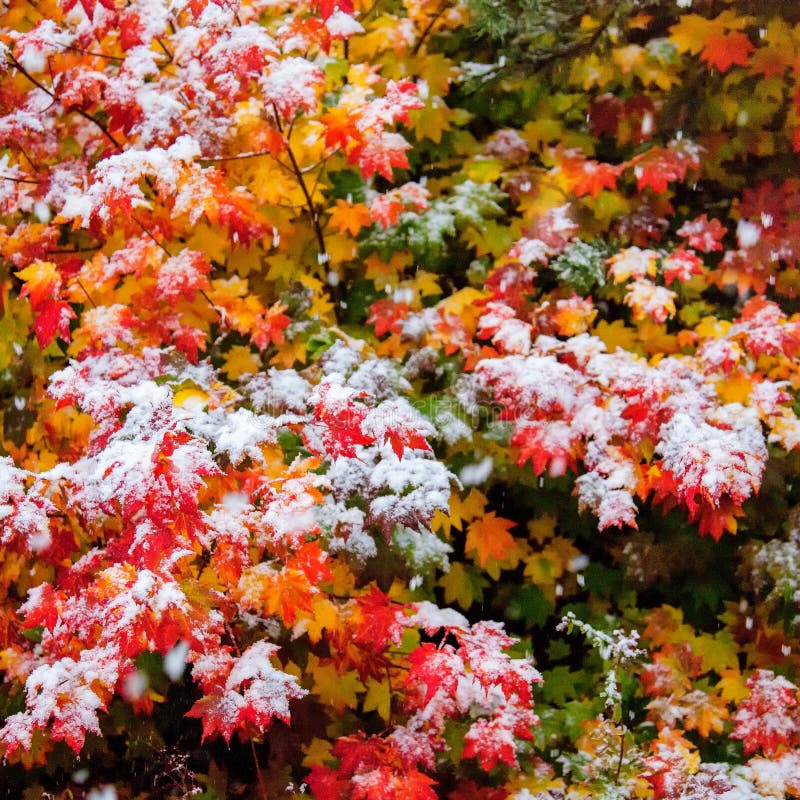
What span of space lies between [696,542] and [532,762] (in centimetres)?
138

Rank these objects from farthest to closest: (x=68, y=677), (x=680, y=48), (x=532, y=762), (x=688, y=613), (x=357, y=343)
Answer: (x=680, y=48)
(x=688, y=613)
(x=357, y=343)
(x=532, y=762)
(x=68, y=677)

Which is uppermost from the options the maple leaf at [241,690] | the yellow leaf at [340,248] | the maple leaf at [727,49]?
the maple leaf at [727,49]

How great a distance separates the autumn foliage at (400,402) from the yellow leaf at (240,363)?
0.6 inches

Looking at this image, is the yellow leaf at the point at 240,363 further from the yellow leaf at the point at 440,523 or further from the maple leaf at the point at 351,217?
the yellow leaf at the point at 440,523

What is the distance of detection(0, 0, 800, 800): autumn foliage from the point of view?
297 cm

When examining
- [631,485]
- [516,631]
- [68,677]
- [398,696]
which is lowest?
[516,631]

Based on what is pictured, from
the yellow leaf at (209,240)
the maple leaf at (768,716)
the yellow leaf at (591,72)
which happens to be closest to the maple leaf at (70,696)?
the yellow leaf at (209,240)

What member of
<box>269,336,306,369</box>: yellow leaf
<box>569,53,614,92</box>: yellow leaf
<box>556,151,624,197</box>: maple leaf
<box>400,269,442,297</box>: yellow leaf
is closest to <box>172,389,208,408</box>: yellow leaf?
<box>269,336,306,369</box>: yellow leaf

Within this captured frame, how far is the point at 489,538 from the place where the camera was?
4039 mm

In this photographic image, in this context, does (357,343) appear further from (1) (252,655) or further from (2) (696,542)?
(2) (696,542)

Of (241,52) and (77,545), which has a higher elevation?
(241,52)

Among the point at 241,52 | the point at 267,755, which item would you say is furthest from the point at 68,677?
the point at 241,52

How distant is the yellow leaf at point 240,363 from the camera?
4199 millimetres

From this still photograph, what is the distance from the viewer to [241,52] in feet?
11.6
